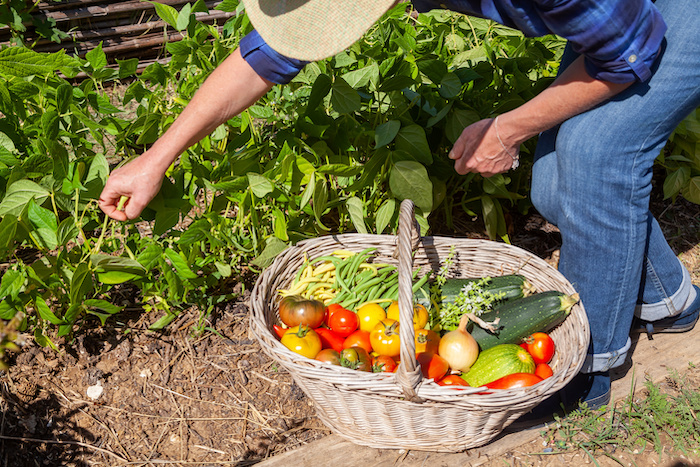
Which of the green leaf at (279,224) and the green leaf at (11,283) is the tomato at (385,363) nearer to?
the green leaf at (279,224)

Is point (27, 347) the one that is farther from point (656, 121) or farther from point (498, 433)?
point (656, 121)

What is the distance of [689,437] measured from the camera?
1.65 m

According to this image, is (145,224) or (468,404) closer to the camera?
(468,404)

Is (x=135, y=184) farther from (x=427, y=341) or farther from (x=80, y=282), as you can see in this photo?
(x=427, y=341)

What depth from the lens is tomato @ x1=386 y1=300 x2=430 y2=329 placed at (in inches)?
63.7

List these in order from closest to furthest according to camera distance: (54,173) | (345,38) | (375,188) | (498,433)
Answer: (345,38), (54,173), (498,433), (375,188)

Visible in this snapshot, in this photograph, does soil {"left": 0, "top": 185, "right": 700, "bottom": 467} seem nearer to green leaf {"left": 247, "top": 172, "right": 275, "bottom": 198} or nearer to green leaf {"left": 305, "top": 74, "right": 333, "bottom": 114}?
green leaf {"left": 247, "top": 172, "right": 275, "bottom": 198}

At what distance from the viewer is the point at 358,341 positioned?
5.35 ft

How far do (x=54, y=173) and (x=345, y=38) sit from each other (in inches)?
35.0

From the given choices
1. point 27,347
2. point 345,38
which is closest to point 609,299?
point 345,38

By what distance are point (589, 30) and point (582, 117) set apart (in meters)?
0.34

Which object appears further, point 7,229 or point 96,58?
point 96,58

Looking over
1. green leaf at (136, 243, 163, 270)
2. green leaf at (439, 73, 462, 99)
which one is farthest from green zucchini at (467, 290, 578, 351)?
green leaf at (136, 243, 163, 270)

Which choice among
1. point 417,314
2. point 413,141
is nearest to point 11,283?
point 417,314
